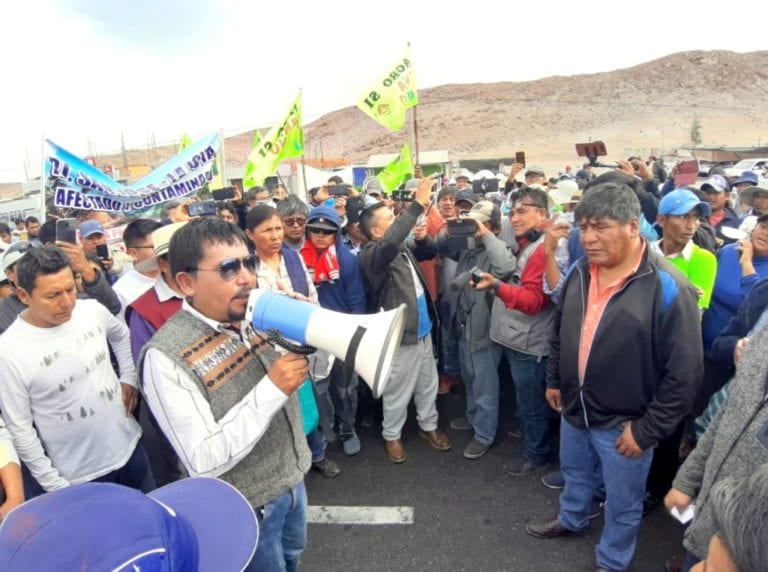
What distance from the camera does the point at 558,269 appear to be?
2996mm

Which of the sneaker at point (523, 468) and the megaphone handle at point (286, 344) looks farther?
the sneaker at point (523, 468)

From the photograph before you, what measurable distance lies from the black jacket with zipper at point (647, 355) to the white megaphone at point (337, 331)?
1262mm

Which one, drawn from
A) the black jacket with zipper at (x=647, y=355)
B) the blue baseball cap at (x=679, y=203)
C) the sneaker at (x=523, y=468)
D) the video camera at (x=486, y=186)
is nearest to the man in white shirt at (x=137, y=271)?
the black jacket with zipper at (x=647, y=355)

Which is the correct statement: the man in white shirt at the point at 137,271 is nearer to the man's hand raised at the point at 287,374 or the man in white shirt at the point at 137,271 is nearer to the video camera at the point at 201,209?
the video camera at the point at 201,209

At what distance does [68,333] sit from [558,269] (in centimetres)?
266

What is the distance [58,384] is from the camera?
7.43 ft

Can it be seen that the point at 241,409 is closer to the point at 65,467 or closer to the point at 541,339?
the point at 65,467

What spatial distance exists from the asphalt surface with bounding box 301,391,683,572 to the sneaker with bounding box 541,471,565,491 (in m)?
0.04

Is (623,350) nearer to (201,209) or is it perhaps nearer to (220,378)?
(220,378)

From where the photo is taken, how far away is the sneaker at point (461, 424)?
13.6ft

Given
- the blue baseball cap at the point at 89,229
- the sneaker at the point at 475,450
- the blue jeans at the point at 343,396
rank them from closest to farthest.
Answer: the sneaker at the point at 475,450 → the blue jeans at the point at 343,396 → the blue baseball cap at the point at 89,229

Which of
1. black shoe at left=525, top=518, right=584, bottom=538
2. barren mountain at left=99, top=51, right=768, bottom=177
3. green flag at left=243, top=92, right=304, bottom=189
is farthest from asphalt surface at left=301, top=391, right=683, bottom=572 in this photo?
barren mountain at left=99, top=51, right=768, bottom=177

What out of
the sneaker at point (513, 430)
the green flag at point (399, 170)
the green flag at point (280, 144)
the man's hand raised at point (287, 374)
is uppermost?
the green flag at point (280, 144)

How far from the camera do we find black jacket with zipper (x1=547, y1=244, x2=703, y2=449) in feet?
7.00
